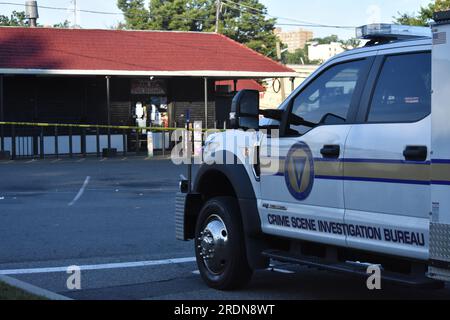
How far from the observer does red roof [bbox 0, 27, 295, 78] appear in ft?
99.4

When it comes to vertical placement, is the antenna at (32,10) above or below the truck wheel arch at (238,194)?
above

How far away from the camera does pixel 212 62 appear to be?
32.9 m

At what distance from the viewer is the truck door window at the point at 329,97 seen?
6763 mm

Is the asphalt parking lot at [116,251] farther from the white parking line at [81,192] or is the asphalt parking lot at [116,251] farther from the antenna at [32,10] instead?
the antenna at [32,10]

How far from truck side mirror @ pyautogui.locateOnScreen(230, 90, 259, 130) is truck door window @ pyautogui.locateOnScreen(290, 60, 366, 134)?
35 cm

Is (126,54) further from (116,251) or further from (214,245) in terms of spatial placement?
(214,245)

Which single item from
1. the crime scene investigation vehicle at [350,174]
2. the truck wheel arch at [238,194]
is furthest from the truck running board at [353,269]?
the truck wheel arch at [238,194]

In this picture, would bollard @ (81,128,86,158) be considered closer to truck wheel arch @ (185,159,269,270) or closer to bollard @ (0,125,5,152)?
bollard @ (0,125,5,152)

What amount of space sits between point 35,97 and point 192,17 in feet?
121

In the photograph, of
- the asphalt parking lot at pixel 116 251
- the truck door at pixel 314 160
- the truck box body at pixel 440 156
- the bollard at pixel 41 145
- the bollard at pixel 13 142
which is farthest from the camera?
the bollard at pixel 41 145

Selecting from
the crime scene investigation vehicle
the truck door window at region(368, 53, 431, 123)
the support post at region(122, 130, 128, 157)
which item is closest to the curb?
the crime scene investigation vehicle

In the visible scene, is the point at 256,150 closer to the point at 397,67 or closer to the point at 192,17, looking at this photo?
the point at 397,67

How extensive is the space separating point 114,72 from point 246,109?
77.9 feet

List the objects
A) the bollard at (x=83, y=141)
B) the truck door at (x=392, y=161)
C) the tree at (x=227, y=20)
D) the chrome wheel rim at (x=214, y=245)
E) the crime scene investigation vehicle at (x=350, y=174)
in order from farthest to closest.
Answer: the tree at (x=227, y=20) < the bollard at (x=83, y=141) < the chrome wheel rim at (x=214, y=245) < the truck door at (x=392, y=161) < the crime scene investigation vehicle at (x=350, y=174)
